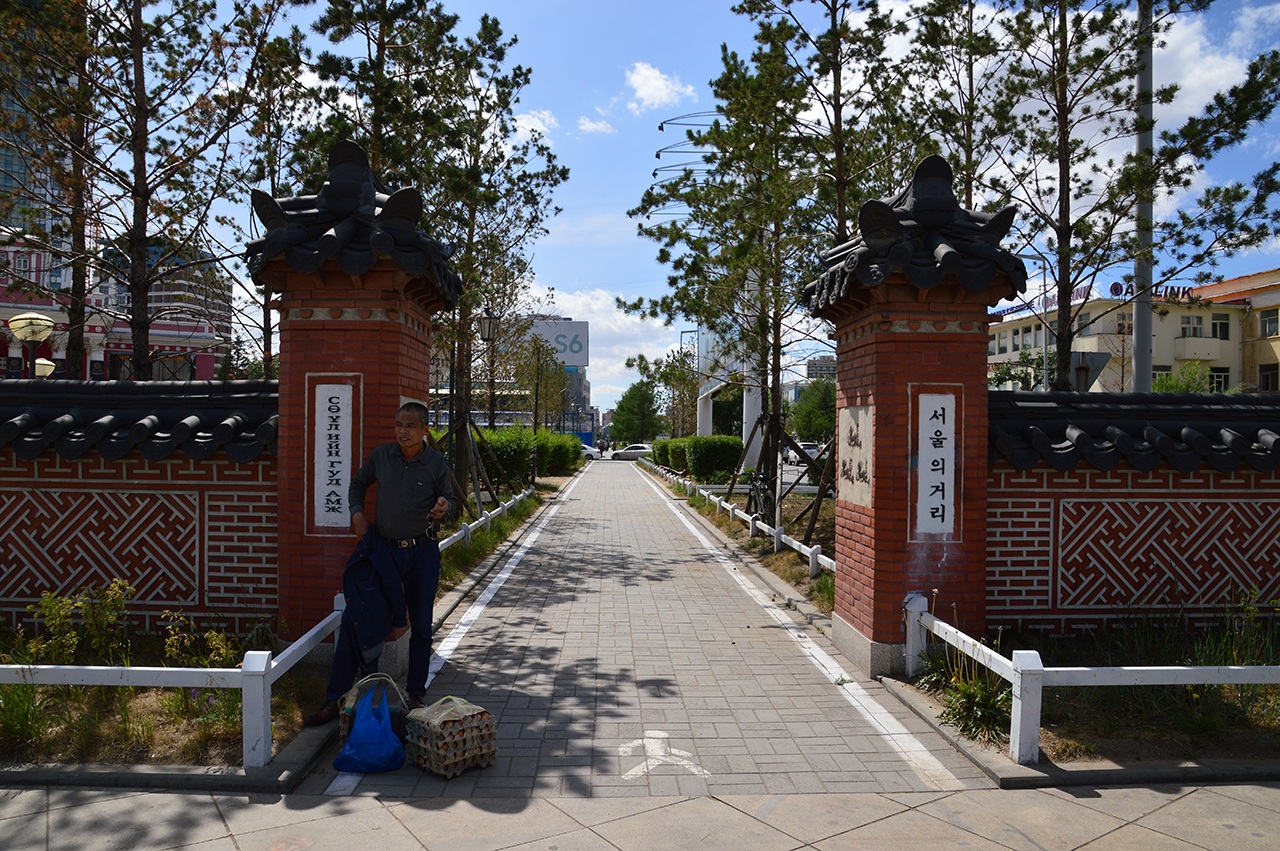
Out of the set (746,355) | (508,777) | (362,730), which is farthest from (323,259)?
(746,355)

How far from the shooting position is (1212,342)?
146 feet

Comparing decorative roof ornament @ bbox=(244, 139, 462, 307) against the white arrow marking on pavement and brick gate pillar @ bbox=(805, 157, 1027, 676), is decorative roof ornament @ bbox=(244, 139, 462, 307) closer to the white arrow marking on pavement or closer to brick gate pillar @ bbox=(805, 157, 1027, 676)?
brick gate pillar @ bbox=(805, 157, 1027, 676)

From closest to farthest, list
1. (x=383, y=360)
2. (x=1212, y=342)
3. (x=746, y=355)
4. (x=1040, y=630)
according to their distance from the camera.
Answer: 1. (x=383, y=360)
2. (x=1040, y=630)
3. (x=746, y=355)
4. (x=1212, y=342)

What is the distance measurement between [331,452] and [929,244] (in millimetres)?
4665

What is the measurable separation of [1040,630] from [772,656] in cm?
214

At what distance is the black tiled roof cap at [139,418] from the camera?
18.6 ft

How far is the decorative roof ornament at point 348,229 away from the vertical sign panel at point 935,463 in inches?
151

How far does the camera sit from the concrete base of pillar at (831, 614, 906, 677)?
18.8 feet

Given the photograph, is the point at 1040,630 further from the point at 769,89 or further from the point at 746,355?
the point at 746,355

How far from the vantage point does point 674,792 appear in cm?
400

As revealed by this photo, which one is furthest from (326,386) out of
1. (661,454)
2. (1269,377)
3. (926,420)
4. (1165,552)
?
(1269,377)

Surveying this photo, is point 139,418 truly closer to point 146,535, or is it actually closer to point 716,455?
point 146,535

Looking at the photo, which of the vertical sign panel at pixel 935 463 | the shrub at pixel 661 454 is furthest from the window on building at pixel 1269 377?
the vertical sign panel at pixel 935 463

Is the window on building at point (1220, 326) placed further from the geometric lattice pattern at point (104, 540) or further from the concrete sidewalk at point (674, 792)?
the geometric lattice pattern at point (104, 540)
